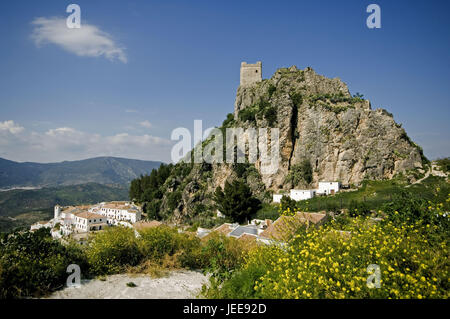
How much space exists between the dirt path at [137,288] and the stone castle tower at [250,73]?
5017cm

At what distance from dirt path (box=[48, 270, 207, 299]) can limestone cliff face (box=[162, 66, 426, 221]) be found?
107 feet

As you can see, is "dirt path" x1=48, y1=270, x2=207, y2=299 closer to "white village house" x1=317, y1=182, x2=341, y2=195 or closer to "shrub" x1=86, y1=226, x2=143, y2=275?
"shrub" x1=86, y1=226, x2=143, y2=275

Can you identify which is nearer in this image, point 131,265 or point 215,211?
point 131,265

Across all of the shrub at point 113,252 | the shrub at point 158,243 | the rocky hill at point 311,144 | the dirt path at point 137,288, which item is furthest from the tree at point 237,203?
the dirt path at point 137,288

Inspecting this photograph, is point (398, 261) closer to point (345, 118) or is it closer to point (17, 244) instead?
point (17, 244)

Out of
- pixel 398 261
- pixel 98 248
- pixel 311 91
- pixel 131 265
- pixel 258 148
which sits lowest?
pixel 131 265

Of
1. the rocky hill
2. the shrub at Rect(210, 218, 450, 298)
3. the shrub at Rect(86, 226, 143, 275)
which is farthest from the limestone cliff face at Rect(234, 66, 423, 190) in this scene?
the shrub at Rect(210, 218, 450, 298)

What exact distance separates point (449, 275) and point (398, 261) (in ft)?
3.20

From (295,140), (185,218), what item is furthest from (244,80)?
(185,218)

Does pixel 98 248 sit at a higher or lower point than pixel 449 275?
lower

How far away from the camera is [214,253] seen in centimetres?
1012

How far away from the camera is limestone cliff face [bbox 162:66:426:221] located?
37.3 metres

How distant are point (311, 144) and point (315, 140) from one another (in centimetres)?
87

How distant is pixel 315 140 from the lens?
134ft
